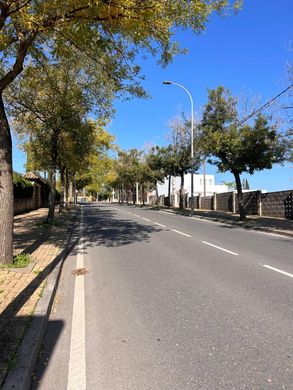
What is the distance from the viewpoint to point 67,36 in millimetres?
9133

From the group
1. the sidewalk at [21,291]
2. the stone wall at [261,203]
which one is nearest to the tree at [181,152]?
the stone wall at [261,203]

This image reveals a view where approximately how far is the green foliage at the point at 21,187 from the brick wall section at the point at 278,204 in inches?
657

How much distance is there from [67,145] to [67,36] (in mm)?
16961

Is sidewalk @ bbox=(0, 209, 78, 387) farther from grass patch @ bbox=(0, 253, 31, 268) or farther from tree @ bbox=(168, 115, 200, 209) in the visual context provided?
tree @ bbox=(168, 115, 200, 209)

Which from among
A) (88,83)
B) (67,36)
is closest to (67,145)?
(88,83)

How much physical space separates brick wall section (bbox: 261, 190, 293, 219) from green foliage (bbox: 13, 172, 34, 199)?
16695mm

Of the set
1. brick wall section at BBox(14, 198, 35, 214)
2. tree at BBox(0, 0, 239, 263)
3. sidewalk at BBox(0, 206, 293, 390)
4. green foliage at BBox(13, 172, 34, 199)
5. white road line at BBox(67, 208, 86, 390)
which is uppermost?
tree at BBox(0, 0, 239, 263)

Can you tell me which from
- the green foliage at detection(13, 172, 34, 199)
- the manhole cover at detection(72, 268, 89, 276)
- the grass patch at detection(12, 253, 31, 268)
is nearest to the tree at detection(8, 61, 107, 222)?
the green foliage at detection(13, 172, 34, 199)

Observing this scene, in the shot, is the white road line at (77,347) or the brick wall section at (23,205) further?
the brick wall section at (23,205)

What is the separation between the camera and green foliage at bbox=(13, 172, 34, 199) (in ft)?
89.5

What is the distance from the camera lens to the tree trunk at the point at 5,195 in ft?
27.9

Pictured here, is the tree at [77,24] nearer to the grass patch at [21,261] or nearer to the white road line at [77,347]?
the grass patch at [21,261]

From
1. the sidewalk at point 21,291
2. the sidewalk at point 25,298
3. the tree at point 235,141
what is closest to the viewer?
the sidewalk at point 25,298

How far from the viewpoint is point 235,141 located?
23016 millimetres
